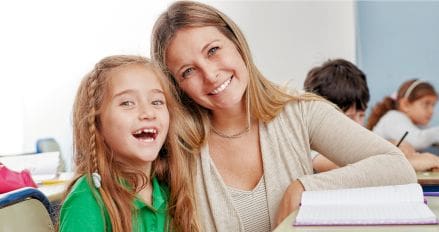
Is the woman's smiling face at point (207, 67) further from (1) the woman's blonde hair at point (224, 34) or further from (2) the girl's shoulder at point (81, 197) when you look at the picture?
(2) the girl's shoulder at point (81, 197)

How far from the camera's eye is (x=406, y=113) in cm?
350

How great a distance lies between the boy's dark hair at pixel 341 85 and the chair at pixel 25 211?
4.82 feet

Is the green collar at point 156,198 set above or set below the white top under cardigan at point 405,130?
above

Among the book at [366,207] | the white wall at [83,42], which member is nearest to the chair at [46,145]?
the white wall at [83,42]

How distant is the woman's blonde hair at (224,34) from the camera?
57.8 inches

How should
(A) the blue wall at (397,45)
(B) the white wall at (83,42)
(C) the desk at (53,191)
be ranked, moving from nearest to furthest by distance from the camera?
(C) the desk at (53,191), (A) the blue wall at (397,45), (B) the white wall at (83,42)

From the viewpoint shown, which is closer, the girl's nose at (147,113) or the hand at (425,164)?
the girl's nose at (147,113)

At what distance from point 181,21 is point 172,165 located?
364 mm

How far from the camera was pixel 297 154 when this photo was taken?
5.00 ft

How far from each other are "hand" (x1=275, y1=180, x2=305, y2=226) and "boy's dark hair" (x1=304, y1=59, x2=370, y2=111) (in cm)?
121

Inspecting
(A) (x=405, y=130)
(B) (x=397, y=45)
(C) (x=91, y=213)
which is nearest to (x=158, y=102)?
(C) (x=91, y=213)

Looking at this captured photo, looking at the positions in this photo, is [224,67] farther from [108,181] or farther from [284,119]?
[108,181]

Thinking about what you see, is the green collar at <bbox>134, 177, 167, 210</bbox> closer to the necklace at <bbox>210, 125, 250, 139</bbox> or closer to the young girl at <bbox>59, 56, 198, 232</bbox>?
the young girl at <bbox>59, 56, 198, 232</bbox>

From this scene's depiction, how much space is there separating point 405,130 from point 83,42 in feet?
7.21
